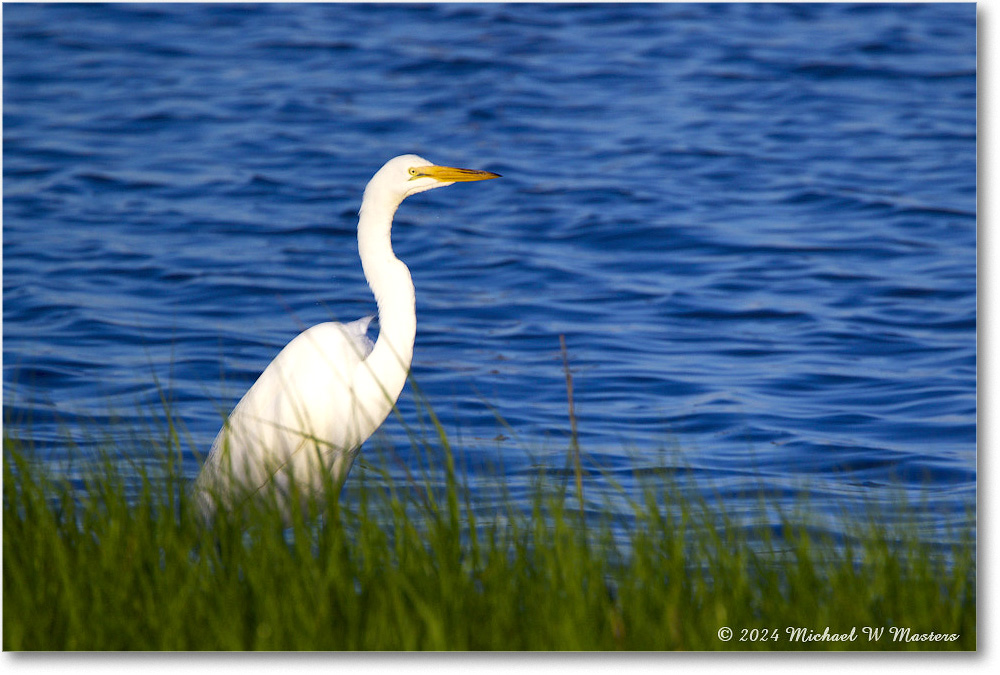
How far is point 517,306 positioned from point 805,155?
939mm

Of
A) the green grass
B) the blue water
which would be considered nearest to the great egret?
the blue water

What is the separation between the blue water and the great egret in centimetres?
14

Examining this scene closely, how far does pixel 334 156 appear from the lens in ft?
9.43

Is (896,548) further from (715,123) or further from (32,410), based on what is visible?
(32,410)

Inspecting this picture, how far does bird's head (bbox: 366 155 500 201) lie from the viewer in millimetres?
2404

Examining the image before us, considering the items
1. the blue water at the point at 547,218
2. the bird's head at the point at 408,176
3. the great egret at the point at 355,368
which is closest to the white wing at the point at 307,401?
the great egret at the point at 355,368

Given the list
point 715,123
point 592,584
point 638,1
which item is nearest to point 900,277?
point 715,123

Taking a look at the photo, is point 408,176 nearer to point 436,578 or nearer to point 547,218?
point 547,218

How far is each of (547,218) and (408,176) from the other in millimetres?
847

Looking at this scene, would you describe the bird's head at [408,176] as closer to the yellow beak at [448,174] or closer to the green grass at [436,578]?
the yellow beak at [448,174]

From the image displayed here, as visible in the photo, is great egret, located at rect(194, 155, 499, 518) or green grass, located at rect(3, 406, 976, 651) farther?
great egret, located at rect(194, 155, 499, 518)

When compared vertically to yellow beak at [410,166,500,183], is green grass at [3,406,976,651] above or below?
below

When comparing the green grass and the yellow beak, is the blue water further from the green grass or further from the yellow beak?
the yellow beak

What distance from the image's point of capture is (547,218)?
125 inches
